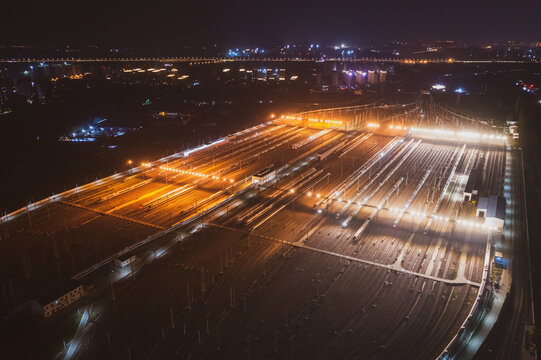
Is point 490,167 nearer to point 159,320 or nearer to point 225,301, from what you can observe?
point 225,301

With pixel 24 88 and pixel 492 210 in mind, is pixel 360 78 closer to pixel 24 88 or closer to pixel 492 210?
pixel 24 88

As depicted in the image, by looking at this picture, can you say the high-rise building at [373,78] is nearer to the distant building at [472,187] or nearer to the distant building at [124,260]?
the distant building at [472,187]

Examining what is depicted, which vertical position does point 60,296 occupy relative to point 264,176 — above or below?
below

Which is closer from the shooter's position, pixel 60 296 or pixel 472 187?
pixel 60 296

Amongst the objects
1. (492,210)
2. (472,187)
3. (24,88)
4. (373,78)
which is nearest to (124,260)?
(492,210)

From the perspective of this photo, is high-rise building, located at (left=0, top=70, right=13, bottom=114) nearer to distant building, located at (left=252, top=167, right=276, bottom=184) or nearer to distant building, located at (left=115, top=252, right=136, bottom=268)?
distant building, located at (left=252, top=167, right=276, bottom=184)

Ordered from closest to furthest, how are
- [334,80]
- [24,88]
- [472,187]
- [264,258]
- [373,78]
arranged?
[264,258] → [472,187] → [24,88] → [334,80] → [373,78]

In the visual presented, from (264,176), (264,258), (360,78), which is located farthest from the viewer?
(360,78)

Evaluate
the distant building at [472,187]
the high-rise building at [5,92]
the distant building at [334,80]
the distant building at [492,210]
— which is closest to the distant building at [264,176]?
the distant building at [472,187]
